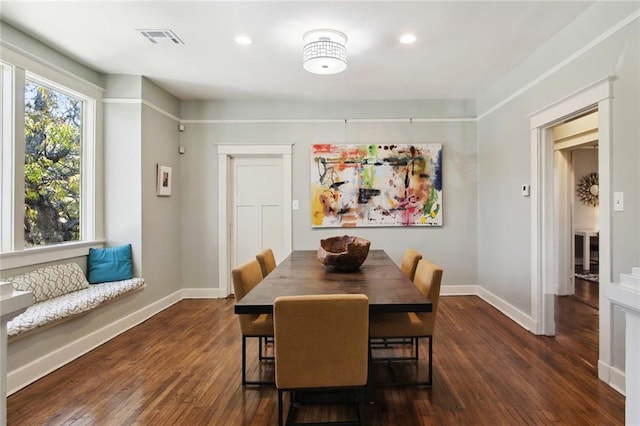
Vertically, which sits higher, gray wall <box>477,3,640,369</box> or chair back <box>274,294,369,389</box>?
gray wall <box>477,3,640,369</box>

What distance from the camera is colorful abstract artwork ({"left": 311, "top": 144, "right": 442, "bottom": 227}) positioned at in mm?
4375

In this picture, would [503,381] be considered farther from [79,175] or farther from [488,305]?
[79,175]

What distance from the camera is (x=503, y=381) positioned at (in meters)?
2.24

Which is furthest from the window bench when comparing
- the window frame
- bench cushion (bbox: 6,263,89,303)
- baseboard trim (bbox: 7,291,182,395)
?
baseboard trim (bbox: 7,291,182,395)

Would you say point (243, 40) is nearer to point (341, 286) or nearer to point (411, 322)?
point (341, 286)

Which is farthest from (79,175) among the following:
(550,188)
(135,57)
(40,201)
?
(550,188)

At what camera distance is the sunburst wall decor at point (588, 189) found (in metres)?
5.77

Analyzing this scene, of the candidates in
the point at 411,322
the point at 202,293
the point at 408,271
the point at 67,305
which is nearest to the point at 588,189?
the point at 408,271

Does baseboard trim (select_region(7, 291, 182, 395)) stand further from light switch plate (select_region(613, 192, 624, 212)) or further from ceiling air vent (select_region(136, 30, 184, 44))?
light switch plate (select_region(613, 192, 624, 212))

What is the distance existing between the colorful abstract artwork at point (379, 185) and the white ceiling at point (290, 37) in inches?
33.2

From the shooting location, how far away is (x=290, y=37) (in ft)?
8.95

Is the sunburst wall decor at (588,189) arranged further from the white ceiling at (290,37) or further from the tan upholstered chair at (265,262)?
the tan upholstered chair at (265,262)

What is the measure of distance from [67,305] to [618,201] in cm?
414

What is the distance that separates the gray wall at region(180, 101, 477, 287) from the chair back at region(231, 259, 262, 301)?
2.01 meters
